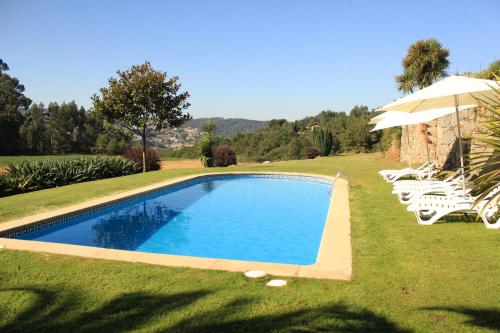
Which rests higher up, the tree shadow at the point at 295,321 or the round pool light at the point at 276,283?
the round pool light at the point at 276,283

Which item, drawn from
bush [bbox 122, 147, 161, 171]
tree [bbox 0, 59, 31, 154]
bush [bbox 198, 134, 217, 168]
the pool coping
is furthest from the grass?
tree [bbox 0, 59, 31, 154]

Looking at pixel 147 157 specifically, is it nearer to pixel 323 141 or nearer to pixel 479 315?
pixel 323 141

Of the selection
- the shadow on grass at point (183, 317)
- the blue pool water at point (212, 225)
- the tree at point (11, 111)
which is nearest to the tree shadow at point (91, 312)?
the shadow on grass at point (183, 317)

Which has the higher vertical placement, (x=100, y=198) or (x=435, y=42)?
(x=435, y=42)

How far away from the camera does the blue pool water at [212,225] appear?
26.6 feet

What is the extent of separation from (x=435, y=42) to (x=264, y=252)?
70.5 ft

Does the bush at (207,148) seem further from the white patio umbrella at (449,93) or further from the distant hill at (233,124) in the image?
the distant hill at (233,124)

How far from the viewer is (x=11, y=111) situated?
44688 mm

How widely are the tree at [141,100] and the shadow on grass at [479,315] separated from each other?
1848 centimetres

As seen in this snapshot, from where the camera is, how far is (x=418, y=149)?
63.4 ft

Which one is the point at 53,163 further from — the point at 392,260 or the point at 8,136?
the point at 8,136

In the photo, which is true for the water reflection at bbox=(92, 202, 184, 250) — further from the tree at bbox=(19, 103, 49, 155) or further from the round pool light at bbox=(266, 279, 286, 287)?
the tree at bbox=(19, 103, 49, 155)

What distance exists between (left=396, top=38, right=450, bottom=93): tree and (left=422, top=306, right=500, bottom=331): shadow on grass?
22.6 meters

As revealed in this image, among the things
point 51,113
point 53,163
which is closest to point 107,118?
point 53,163
